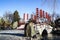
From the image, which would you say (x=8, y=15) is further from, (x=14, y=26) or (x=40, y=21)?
(x=40, y=21)

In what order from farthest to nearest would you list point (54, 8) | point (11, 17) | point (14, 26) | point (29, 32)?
point (11, 17) → point (14, 26) → point (29, 32) → point (54, 8)

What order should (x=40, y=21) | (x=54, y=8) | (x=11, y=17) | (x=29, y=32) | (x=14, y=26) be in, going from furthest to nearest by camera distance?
(x=11, y=17)
(x=14, y=26)
(x=40, y=21)
(x=29, y=32)
(x=54, y=8)

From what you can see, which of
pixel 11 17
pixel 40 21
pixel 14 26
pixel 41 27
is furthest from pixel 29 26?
pixel 11 17

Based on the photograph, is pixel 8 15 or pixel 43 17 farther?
pixel 8 15

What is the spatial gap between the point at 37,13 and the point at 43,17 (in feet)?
10.6

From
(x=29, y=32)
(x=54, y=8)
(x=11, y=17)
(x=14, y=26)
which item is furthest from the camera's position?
(x=11, y=17)

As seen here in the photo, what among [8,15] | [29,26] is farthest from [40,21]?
[8,15]

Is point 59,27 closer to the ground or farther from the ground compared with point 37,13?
closer to the ground

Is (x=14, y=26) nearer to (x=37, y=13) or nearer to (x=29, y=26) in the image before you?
(x=37, y=13)

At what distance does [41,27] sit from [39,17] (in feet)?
12.8

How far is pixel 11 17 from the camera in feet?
184

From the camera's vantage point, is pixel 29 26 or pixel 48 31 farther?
pixel 48 31

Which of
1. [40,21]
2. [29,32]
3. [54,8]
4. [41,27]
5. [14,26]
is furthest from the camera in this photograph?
[14,26]

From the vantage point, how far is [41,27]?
89.1ft
